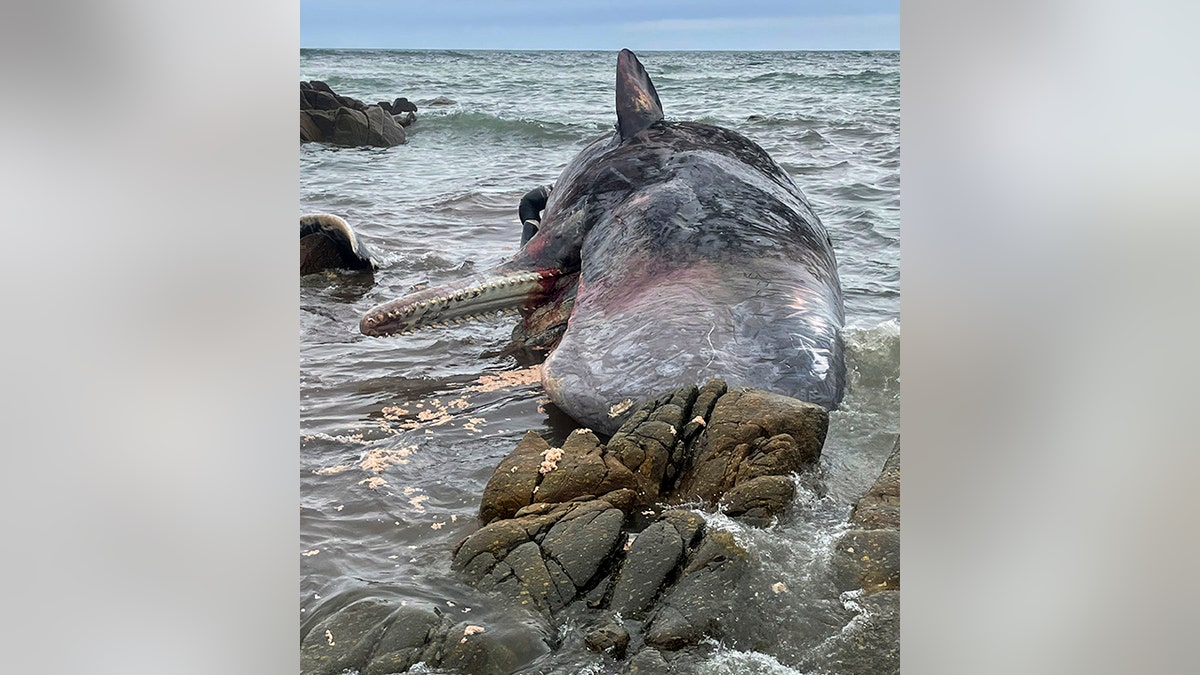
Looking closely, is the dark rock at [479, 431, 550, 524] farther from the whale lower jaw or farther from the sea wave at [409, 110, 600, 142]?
the sea wave at [409, 110, 600, 142]

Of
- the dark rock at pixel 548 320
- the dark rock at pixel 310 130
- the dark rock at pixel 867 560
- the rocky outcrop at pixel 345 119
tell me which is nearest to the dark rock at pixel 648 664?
the dark rock at pixel 867 560

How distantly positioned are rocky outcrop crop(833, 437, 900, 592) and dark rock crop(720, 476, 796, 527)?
0.18 metres

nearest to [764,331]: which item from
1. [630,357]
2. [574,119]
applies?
[630,357]

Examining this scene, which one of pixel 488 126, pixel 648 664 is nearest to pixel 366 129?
pixel 488 126

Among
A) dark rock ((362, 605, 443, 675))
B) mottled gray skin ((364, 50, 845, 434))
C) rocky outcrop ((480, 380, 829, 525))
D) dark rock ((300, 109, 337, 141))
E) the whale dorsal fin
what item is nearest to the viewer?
dark rock ((362, 605, 443, 675))

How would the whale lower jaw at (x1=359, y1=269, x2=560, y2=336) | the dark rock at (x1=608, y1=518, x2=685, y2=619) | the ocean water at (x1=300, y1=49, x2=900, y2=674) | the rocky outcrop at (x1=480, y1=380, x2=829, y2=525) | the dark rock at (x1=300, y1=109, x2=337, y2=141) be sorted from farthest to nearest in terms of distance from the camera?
the dark rock at (x1=300, y1=109, x2=337, y2=141) → the whale lower jaw at (x1=359, y1=269, x2=560, y2=336) → the rocky outcrop at (x1=480, y1=380, x2=829, y2=525) → the ocean water at (x1=300, y1=49, x2=900, y2=674) → the dark rock at (x1=608, y1=518, x2=685, y2=619)

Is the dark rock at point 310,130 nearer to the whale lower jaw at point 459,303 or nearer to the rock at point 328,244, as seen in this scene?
the rock at point 328,244

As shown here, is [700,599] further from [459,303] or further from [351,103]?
[351,103]

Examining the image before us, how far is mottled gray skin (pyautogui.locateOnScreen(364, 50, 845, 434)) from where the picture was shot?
261 centimetres

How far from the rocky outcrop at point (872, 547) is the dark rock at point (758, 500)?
0.58ft

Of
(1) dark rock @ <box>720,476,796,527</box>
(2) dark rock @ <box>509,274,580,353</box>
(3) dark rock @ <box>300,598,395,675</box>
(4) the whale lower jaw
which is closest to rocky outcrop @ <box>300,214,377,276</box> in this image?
(4) the whale lower jaw

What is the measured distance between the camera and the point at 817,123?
304 centimetres

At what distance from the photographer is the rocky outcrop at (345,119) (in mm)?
3125
